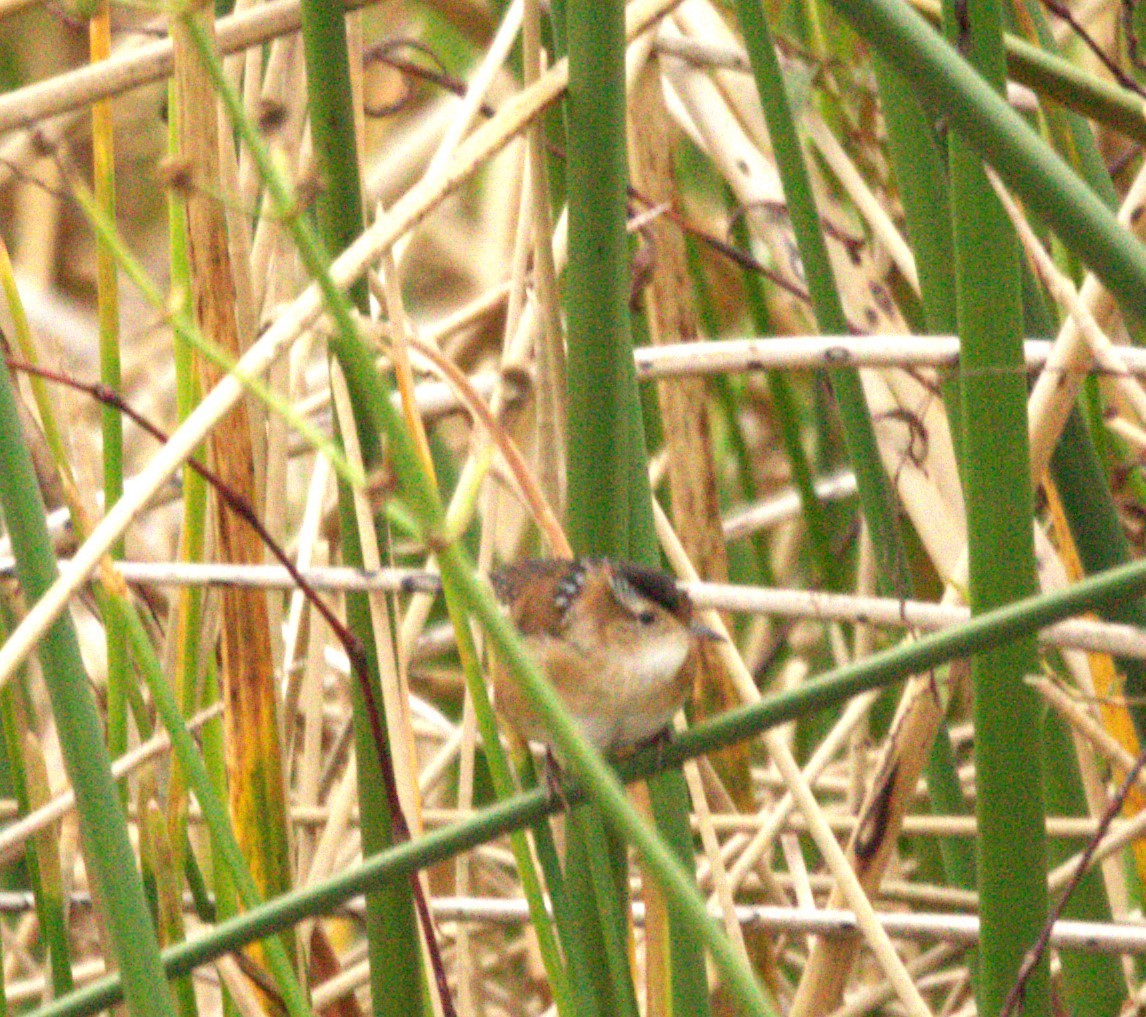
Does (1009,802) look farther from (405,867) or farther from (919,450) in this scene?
(919,450)

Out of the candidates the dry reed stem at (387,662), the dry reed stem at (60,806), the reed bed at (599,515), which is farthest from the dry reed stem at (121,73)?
the dry reed stem at (60,806)

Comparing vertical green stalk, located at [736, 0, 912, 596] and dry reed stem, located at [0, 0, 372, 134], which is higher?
dry reed stem, located at [0, 0, 372, 134]

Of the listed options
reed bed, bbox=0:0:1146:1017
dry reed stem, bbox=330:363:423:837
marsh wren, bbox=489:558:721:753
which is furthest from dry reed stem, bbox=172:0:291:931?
marsh wren, bbox=489:558:721:753

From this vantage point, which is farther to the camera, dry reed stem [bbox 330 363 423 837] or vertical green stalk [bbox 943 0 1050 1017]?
dry reed stem [bbox 330 363 423 837]

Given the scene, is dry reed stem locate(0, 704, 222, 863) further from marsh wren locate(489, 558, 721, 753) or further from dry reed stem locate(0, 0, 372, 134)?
dry reed stem locate(0, 0, 372, 134)

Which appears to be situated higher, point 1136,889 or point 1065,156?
point 1065,156

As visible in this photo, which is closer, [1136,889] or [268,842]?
[268,842]

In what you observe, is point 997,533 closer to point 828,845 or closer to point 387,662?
point 828,845

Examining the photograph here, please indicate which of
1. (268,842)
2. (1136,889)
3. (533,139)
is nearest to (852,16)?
(533,139)
